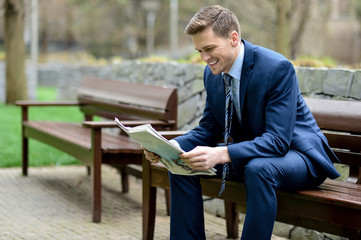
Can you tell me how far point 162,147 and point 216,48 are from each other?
0.64m

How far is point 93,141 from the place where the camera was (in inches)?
202

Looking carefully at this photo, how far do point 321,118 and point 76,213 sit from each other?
2.52m

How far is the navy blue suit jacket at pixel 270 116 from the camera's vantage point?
329cm

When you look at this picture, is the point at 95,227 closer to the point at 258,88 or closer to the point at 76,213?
the point at 76,213

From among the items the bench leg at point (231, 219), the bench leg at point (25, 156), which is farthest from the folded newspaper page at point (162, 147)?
the bench leg at point (25, 156)

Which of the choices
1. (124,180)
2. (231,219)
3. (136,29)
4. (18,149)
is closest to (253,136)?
(231,219)

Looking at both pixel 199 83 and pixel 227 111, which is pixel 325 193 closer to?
pixel 227 111

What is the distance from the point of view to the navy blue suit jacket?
3287mm

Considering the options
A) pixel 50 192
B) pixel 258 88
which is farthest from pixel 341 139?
pixel 50 192

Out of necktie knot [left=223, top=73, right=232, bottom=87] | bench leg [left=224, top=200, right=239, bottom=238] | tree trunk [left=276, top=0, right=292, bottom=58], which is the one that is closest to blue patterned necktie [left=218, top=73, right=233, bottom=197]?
necktie knot [left=223, top=73, right=232, bottom=87]

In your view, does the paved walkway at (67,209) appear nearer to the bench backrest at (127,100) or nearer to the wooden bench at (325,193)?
the wooden bench at (325,193)

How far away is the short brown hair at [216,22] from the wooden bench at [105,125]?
1844 millimetres

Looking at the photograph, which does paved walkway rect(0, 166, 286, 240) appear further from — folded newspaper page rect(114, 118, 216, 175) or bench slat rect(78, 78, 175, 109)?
folded newspaper page rect(114, 118, 216, 175)

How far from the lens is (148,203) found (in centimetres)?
441
